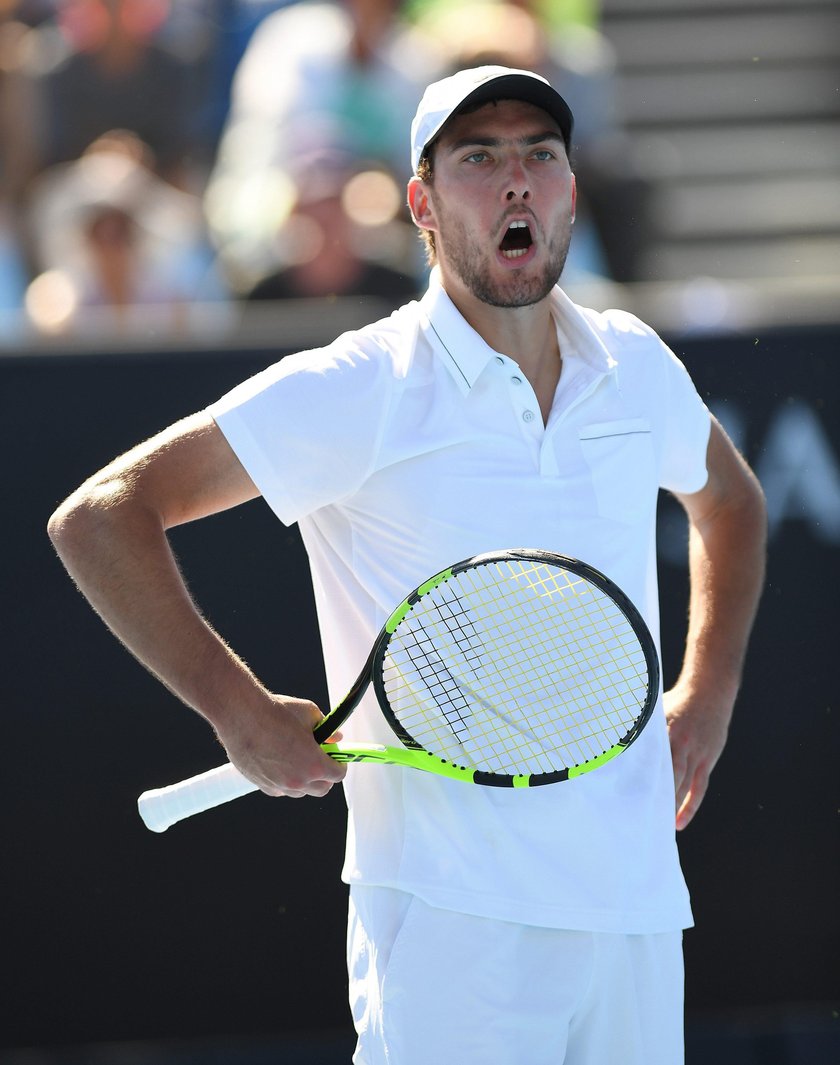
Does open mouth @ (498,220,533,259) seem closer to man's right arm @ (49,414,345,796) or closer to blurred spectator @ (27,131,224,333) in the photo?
man's right arm @ (49,414,345,796)

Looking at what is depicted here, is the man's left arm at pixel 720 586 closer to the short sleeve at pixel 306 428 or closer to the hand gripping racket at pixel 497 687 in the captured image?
the hand gripping racket at pixel 497 687

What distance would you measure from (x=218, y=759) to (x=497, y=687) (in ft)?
4.92

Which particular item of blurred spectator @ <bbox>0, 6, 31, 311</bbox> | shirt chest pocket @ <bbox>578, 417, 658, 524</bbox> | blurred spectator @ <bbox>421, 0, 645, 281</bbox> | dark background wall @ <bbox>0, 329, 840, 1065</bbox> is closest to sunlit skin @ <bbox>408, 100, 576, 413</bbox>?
shirt chest pocket @ <bbox>578, 417, 658, 524</bbox>

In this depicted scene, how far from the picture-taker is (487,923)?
7.81ft

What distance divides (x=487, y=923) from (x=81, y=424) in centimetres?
185

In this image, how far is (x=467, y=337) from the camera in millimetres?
2498

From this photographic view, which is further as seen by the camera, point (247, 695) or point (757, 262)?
point (757, 262)

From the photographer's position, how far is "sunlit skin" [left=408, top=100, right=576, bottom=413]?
251 centimetres

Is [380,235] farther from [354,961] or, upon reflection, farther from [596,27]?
[354,961]

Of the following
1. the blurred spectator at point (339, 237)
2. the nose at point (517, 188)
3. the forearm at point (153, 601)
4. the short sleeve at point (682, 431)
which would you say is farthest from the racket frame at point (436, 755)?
the blurred spectator at point (339, 237)

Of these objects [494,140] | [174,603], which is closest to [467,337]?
[494,140]

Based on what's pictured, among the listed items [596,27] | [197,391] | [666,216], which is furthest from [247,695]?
[596,27]

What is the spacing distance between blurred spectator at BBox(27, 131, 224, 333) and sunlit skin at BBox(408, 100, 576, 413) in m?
2.66

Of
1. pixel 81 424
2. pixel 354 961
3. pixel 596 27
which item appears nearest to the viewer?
pixel 354 961
